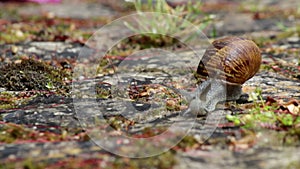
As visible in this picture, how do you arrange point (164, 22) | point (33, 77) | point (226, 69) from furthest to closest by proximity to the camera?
1. point (164, 22)
2. point (33, 77)
3. point (226, 69)

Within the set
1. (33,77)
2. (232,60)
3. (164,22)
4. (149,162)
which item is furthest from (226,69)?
(164,22)

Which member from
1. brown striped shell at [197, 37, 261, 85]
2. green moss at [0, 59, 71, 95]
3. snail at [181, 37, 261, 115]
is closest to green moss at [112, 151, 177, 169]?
snail at [181, 37, 261, 115]

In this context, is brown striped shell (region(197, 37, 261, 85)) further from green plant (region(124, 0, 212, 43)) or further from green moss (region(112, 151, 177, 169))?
green plant (region(124, 0, 212, 43))

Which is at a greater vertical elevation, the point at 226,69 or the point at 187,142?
the point at 226,69

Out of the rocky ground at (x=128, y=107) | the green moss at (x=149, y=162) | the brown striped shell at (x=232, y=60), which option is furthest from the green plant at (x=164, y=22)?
the green moss at (x=149, y=162)

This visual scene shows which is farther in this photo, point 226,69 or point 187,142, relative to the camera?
point 226,69

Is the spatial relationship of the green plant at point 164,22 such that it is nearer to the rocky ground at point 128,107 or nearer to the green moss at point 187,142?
the rocky ground at point 128,107

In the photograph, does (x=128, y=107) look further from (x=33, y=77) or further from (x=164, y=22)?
(x=164, y=22)
